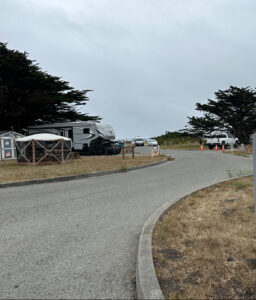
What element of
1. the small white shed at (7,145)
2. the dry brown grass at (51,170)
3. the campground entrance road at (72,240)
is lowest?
the campground entrance road at (72,240)

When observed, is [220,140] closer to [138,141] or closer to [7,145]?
[138,141]

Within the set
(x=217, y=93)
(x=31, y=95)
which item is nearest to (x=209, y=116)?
(x=217, y=93)

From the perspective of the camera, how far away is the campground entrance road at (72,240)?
2.84 meters

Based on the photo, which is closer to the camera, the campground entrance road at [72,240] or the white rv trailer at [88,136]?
the campground entrance road at [72,240]

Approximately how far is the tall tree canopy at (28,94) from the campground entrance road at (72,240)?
21579 mm

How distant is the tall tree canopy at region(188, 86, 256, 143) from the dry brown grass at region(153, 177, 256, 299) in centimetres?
3493

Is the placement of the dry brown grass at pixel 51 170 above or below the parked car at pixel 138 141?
below

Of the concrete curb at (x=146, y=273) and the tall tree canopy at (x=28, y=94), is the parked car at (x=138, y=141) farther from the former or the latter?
the concrete curb at (x=146, y=273)

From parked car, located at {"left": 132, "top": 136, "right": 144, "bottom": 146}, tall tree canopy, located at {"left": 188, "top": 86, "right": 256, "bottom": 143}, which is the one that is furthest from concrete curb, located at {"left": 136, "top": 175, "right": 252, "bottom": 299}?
parked car, located at {"left": 132, "top": 136, "right": 144, "bottom": 146}

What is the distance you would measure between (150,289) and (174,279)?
13.5 inches

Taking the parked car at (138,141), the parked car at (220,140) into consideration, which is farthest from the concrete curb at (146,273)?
the parked car at (138,141)

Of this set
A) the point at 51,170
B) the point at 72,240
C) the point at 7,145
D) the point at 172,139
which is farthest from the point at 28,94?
the point at 172,139

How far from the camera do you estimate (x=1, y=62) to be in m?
28.1

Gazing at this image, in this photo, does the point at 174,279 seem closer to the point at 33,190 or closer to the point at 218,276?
the point at 218,276
